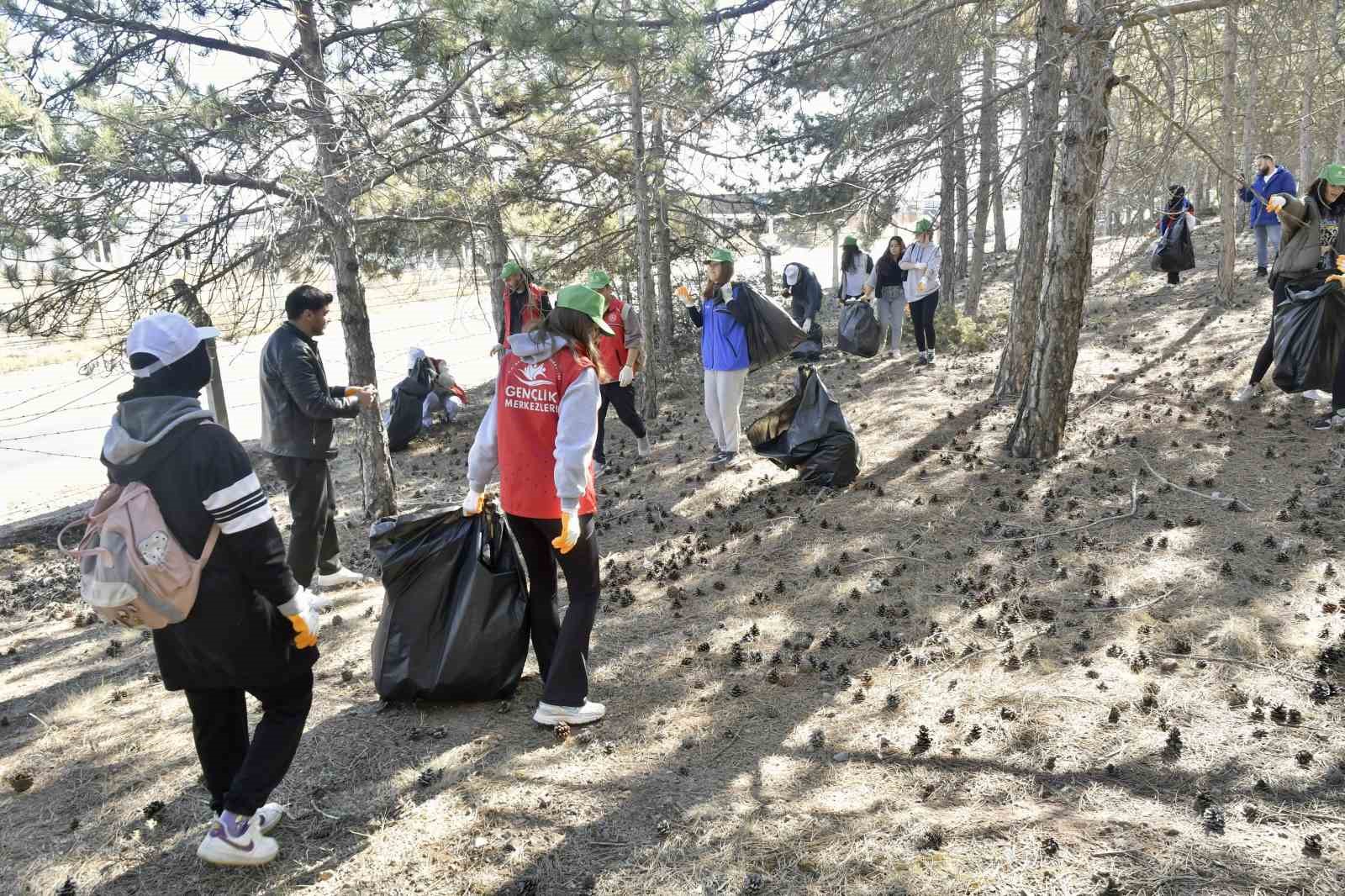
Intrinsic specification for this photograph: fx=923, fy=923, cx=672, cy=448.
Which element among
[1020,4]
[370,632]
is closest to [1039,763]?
[370,632]

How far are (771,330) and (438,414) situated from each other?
5.47m

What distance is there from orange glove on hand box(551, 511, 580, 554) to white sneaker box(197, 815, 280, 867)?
1376 mm

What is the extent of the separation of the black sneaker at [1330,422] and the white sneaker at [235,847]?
24.4 feet

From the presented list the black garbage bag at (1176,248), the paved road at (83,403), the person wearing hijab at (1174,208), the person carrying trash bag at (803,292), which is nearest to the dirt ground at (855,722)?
the paved road at (83,403)

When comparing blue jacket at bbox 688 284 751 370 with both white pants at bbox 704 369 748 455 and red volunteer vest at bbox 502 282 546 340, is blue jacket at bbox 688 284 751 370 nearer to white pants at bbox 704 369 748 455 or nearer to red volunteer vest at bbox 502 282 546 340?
white pants at bbox 704 369 748 455

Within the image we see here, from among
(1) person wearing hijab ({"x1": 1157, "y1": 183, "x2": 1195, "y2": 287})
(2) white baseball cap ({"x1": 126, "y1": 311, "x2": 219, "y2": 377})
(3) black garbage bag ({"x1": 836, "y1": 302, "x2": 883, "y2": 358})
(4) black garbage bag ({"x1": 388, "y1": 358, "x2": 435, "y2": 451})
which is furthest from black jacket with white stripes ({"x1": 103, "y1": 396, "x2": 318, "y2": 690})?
(3) black garbage bag ({"x1": 836, "y1": 302, "x2": 883, "y2": 358})

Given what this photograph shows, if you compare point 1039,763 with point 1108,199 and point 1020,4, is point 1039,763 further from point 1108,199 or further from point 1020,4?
point 1020,4

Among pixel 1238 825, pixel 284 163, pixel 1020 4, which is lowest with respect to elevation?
pixel 1238 825

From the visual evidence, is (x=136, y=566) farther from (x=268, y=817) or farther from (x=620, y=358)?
(x=620, y=358)

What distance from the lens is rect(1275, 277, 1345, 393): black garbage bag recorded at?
6.69 metres

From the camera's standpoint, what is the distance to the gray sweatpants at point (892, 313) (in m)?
11.2

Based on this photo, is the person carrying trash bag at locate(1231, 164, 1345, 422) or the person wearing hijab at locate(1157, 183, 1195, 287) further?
the person wearing hijab at locate(1157, 183, 1195, 287)

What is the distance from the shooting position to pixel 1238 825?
2.93m

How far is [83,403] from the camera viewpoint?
15.2 m
